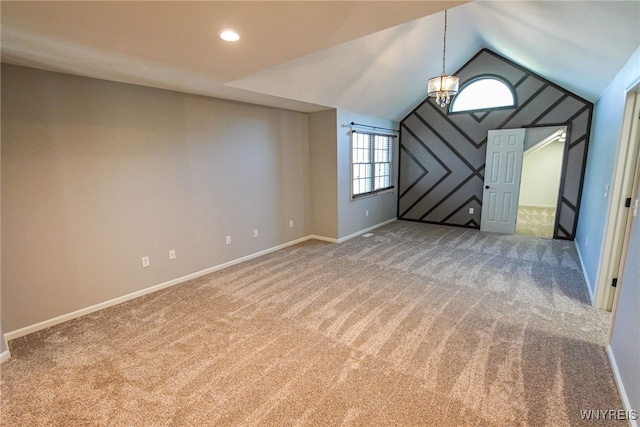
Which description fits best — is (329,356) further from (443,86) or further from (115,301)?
(443,86)

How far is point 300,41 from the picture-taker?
2.06 meters

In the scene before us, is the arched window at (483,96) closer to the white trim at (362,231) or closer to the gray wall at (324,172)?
the white trim at (362,231)

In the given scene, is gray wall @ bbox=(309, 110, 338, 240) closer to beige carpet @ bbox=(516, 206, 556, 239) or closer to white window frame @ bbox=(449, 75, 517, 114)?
white window frame @ bbox=(449, 75, 517, 114)

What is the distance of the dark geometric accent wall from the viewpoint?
16.2 feet

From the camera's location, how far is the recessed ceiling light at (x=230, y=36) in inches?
74.5

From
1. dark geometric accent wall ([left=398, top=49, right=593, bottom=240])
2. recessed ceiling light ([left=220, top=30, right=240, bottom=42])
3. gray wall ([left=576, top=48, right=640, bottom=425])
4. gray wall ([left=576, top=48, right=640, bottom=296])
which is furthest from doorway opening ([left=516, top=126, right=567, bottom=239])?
recessed ceiling light ([left=220, top=30, right=240, bottom=42])

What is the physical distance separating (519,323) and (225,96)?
4.02m

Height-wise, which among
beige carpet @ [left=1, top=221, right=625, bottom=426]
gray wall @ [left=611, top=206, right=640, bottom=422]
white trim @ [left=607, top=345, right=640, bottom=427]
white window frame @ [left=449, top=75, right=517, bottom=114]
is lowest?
beige carpet @ [left=1, top=221, right=625, bottom=426]

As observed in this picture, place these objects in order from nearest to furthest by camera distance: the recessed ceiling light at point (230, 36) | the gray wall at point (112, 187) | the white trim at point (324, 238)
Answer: the recessed ceiling light at point (230, 36) → the gray wall at point (112, 187) → the white trim at point (324, 238)

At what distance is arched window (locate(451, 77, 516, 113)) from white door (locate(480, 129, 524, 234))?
559 mm

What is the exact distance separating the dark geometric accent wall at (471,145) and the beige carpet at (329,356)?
238 centimetres

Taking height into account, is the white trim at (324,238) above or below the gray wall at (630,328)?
below

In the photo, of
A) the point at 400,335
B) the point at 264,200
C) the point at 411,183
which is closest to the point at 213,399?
the point at 400,335

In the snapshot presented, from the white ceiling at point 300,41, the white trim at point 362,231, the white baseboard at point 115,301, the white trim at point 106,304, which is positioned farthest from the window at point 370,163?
the white trim at point 106,304
